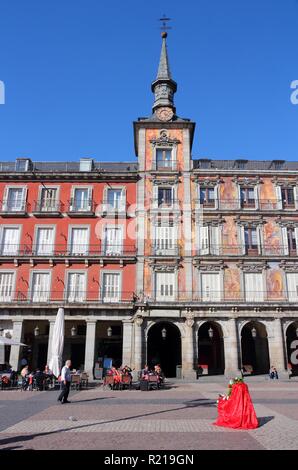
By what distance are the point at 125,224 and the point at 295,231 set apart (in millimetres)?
14612

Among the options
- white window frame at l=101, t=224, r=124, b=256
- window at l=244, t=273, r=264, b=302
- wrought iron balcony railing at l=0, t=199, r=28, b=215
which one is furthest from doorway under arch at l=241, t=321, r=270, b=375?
wrought iron balcony railing at l=0, t=199, r=28, b=215

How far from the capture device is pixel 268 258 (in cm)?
3111

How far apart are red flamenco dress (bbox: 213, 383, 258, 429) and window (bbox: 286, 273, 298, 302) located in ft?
70.8

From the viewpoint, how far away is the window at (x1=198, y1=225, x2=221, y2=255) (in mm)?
31469

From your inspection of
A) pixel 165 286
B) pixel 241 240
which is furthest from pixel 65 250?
pixel 241 240

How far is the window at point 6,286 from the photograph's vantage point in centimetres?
3064

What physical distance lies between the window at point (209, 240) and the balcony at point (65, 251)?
18.9ft

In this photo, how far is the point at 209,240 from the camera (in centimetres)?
3186

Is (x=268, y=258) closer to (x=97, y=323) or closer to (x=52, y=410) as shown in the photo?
(x=97, y=323)

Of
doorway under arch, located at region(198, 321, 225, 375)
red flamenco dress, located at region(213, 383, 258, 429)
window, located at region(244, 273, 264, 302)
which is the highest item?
window, located at region(244, 273, 264, 302)

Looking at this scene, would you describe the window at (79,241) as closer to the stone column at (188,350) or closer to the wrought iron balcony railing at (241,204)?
the wrought iron balcony railing at (241,204)

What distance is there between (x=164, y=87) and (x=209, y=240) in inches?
657

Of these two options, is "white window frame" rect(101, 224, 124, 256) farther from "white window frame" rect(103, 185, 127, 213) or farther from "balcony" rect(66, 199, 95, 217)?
"balcony" rect(66, 199, 95, 217)
